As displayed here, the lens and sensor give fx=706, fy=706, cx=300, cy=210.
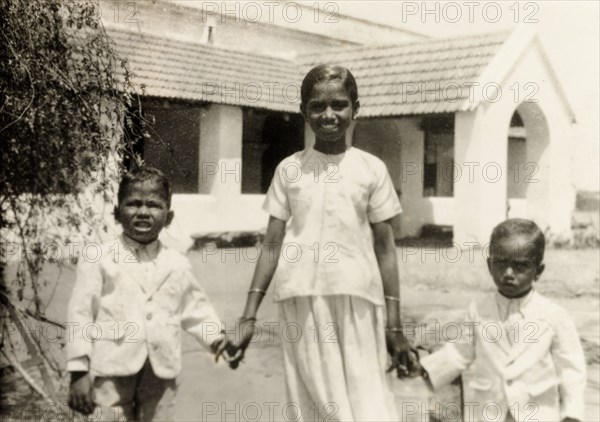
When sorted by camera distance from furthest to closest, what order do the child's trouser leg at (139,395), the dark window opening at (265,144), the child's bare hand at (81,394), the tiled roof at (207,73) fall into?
the dark window opening at (265,144) < the tiled roof at (207,73) < the child's trouser leg at (139,395) < the child's bare hand at (81,394)

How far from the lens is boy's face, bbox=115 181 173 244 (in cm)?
267

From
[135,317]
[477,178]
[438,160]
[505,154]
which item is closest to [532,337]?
[135,317]

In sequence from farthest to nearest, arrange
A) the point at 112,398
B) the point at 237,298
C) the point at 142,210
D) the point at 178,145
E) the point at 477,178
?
the point at 178,145, the point at 477,178, the point at 237,298, the point at 142,210, the point at 112,398

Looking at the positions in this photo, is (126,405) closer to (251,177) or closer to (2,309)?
(2,309)

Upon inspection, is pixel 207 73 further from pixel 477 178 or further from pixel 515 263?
pixel 515 263

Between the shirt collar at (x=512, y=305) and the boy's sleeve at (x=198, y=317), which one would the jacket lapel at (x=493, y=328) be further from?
the boy's sleeve at (x=198, y=317)

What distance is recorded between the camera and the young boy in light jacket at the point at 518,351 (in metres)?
2.55

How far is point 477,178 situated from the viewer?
10844mm

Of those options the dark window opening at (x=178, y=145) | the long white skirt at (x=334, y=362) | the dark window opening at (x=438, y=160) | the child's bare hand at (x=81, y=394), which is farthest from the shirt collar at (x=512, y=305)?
the dark window opening at (x=438, y=160)

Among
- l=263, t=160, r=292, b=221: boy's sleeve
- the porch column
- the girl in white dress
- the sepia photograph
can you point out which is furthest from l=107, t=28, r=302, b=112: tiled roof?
the girl in white dress

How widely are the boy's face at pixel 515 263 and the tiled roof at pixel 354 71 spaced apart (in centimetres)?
760

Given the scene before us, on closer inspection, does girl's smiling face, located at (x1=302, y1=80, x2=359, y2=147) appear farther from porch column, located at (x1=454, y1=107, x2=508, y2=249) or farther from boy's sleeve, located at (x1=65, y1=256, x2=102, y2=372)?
porch column, located at (x1=454, y1=107, x2=508, y2=249)

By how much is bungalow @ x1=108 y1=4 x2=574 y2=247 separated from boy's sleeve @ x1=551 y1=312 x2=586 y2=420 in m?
7.71

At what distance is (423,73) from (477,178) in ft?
6.54
